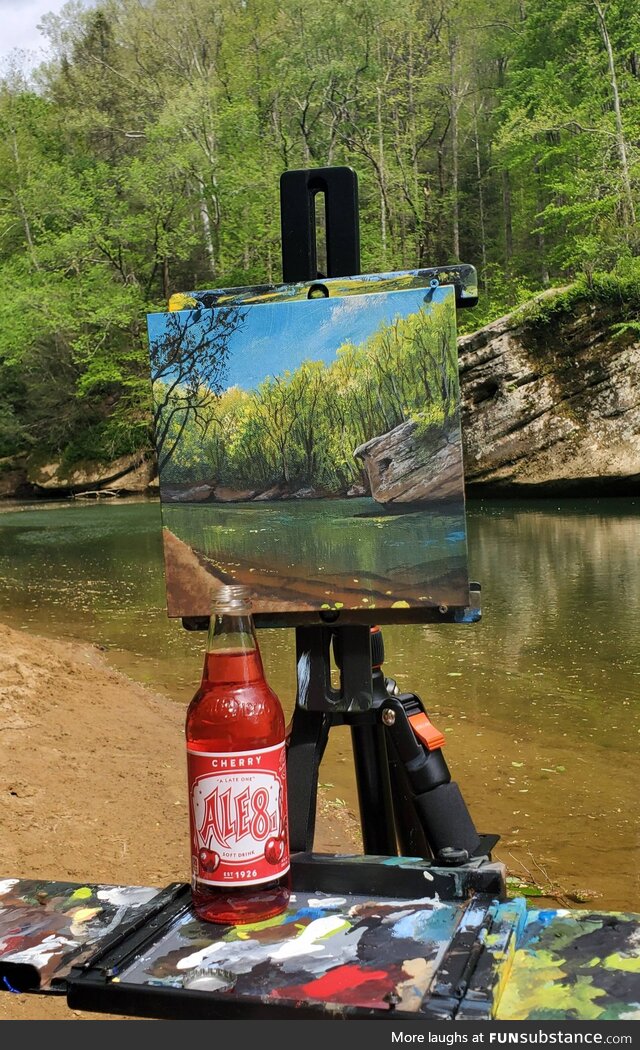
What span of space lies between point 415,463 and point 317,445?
196 mm

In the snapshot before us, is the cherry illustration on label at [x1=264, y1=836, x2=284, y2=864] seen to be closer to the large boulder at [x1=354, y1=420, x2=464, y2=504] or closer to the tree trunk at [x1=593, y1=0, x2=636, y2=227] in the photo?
the large boulder at [x1=354, y1=420, x2=464, y2=504]

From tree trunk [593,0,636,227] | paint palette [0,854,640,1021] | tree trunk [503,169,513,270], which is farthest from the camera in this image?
tree trunk [503,169,513,270]

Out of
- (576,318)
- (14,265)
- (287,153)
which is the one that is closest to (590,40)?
(576,318)

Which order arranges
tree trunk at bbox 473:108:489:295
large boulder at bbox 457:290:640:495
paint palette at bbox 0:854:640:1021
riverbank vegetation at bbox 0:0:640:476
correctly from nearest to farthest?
paint palette at bbox 0:854:640:1021
large boulder at bbox 457:290:640:495
riverbank vegetation at bbox 0:0:640:476
tree trunk at bbox 473:108:489:295

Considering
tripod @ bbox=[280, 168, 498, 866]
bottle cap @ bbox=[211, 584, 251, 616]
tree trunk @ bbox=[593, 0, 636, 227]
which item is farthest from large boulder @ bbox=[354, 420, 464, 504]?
tree trunk @ bbox=[593, 0, 636, 227]

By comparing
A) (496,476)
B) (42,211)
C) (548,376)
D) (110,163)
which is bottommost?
(496,476)

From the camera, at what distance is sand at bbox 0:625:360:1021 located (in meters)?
3.29

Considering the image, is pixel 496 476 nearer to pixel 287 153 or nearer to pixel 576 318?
pixel 576 318

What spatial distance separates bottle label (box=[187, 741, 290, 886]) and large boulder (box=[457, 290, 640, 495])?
A: 1979 cm

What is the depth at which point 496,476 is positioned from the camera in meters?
22.3

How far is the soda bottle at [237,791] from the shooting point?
3.87ft
